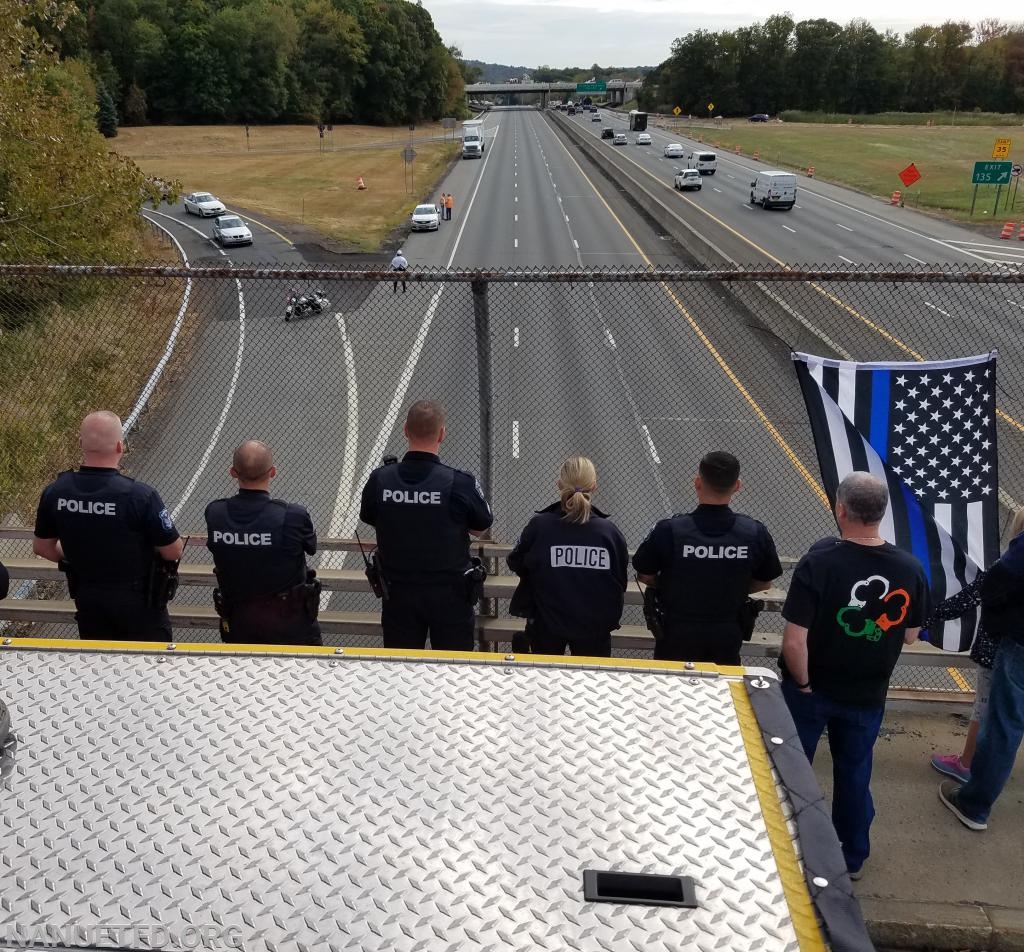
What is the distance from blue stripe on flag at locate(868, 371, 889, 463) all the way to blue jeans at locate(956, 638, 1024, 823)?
140 centimetres

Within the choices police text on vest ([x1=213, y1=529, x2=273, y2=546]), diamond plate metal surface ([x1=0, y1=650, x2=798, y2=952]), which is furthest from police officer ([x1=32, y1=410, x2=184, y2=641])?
diamond plate metal surface ([x1=0, y1=650, x2=798, y2=952])

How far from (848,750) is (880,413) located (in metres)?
2.12

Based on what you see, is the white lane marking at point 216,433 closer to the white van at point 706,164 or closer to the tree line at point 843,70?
the white van at point 706,164

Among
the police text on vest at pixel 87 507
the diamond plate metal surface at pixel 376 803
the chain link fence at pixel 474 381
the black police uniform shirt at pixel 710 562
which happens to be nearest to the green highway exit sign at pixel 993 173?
the chain link fence at pixel 474 381

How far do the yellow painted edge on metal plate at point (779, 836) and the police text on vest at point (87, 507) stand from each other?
3.25 metres

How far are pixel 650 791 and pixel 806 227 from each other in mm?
43624

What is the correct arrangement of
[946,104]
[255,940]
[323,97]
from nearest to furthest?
[255,940] < [323,97] < [946,104]

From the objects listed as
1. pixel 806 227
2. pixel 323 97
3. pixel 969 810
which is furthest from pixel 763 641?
pixel 323 97

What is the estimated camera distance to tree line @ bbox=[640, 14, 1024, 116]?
4889 inches

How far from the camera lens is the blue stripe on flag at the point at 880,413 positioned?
5211 mm

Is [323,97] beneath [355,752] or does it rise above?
above

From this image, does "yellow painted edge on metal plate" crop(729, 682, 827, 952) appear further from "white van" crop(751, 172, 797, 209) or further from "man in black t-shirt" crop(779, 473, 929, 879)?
"white van" crop(751, 172, 797, 209)

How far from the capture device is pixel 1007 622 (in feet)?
13.8

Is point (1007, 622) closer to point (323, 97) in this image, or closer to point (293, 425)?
point (293, 425)
